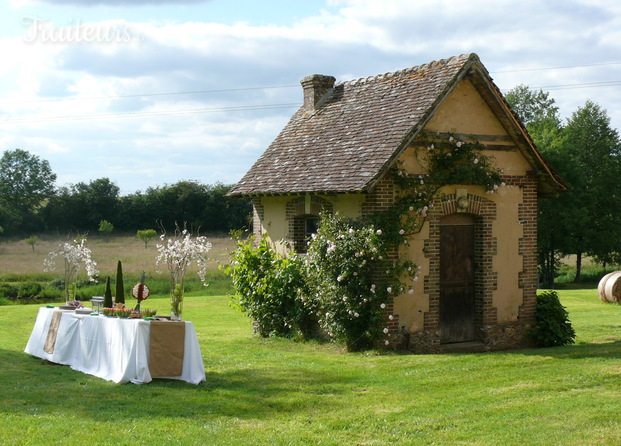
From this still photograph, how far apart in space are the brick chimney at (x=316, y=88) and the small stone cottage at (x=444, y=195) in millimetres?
1420

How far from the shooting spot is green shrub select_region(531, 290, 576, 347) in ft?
48.4

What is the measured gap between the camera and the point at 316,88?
17.2 metres

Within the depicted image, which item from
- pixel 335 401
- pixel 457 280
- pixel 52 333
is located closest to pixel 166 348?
pixel 335 401

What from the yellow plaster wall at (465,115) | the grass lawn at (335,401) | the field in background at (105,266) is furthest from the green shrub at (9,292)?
the yellow plaster wall at (465,115)

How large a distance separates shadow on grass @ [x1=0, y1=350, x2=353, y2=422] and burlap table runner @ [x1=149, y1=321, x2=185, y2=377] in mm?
184

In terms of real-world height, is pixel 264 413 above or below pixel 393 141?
below

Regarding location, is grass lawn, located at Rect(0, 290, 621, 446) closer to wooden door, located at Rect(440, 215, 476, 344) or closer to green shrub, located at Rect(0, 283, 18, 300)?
wooden door, located at Rect(440, 215, 476, 344)

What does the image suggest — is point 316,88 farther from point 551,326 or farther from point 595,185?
point 595,185

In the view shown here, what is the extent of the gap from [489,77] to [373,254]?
4281 millimetres

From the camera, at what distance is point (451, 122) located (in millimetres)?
13961

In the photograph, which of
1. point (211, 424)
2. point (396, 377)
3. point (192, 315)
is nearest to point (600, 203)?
point (192, 315)

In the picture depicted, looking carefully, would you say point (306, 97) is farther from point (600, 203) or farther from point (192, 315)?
point (600, 203)

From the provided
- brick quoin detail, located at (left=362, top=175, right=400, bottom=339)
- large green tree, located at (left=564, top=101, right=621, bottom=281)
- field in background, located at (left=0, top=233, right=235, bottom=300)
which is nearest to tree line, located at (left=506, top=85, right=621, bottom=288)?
large green tree, located at (left=564, top=101, right=621, bottom=281)

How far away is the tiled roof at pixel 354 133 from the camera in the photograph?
13.3m
